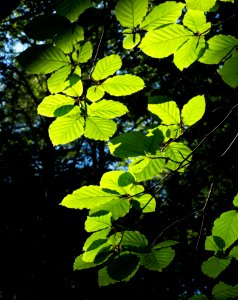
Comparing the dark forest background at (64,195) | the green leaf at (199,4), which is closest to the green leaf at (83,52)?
the green leaf at (199,4)

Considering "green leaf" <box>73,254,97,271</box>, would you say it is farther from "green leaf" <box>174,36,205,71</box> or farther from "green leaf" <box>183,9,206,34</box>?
"green leaf" <box>183,9,206,34</box>

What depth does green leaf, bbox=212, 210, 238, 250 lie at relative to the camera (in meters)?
1.38

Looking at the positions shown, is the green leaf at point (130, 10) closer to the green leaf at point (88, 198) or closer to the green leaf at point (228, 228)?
the green leaf at point (88, 198)

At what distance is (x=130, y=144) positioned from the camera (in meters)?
1.27

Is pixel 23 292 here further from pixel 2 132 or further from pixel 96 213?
pixel 96 213

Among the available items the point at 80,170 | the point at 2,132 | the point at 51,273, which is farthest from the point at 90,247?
the point at 2,132

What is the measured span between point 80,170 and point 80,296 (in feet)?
12.1

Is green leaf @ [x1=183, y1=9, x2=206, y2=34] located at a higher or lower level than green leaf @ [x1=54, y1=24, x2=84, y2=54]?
lower

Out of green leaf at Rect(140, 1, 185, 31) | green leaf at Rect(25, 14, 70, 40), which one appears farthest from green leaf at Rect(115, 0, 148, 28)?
green leaf at Rect(25, 14, 70, 40)

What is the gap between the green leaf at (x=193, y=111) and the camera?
1.40 m

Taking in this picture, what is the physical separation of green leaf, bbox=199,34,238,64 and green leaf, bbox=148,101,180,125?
0.84ft

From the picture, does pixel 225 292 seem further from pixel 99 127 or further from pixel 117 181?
pixel 99 127

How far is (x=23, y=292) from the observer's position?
809 centimetres

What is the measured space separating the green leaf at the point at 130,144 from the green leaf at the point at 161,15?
1.38ft
